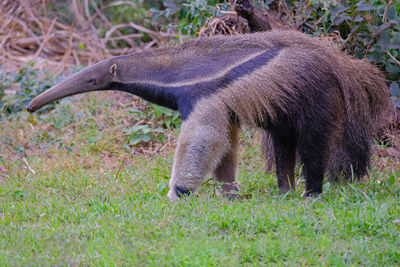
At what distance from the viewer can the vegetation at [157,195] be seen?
3.92m

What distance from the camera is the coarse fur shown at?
16.9 feet

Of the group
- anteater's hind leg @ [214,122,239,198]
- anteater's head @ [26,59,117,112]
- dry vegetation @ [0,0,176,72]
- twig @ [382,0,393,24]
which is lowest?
dry vegetation @ [0,0,176,72]

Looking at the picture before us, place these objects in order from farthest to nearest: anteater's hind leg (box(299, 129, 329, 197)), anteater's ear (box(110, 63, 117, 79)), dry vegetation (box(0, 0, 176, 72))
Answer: dry vegetation (box(0, 0, 176, 72)), anteater's ear (box(110, 63, 117, 79)), anteater's hind leg (box(299, 129, 329, 197))

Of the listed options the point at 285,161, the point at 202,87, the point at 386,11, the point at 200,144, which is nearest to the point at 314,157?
the point at 285,161

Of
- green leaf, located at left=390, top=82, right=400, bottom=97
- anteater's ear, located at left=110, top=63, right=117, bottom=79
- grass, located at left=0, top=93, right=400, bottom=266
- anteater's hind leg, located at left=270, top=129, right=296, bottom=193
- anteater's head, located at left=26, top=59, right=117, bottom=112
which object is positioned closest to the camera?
grass, located at left=0, top=93, right=400, bottom=266

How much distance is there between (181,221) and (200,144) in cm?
88

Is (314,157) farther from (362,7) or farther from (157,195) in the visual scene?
(362,7)

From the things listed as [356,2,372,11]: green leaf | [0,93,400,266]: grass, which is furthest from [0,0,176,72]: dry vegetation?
[356,2,372,11]: green leaf

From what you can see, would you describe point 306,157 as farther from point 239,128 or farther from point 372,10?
point 372,10

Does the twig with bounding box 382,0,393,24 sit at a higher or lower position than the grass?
higher

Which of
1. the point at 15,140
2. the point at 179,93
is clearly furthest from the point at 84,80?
the point at 15,140

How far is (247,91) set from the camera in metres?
5.17

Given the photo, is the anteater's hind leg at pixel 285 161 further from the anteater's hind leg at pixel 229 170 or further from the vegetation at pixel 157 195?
the anteater's hind leg at pixel 229 170

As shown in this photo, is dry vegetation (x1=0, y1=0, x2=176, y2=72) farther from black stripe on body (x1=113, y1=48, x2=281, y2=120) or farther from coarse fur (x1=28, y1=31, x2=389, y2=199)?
black stripe on body (x1=113, y1=48, x2=281, y2=120)
